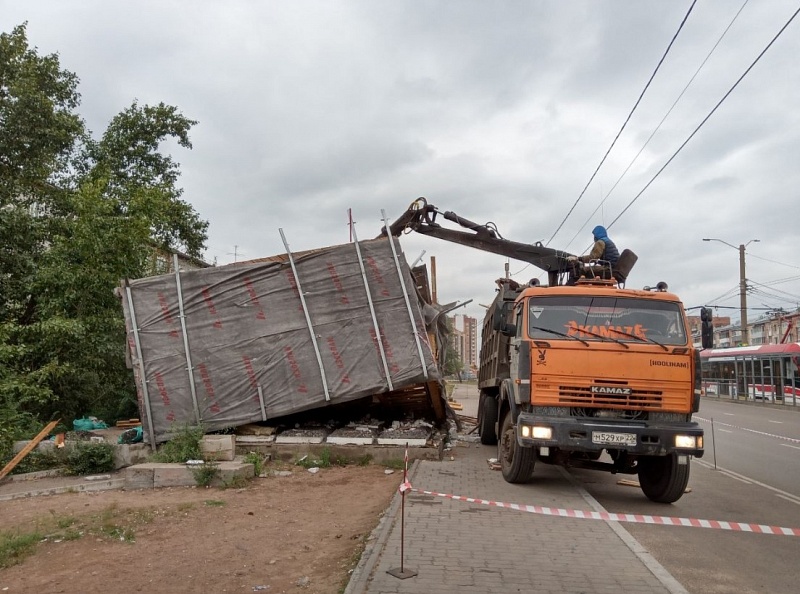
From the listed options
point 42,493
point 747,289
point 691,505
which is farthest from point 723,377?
point 42,493

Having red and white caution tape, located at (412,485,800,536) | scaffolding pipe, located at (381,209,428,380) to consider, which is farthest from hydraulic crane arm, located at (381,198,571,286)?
red and white caution tape, located at (412,485,800,536)

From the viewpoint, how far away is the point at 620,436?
22.1 ft

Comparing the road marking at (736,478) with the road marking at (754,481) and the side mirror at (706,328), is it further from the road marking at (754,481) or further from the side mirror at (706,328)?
the side mirror at (706,328)

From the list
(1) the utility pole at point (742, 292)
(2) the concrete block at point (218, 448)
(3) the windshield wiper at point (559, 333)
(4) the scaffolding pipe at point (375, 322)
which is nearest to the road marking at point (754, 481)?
(3) the windshield wiper at point (559, 333)

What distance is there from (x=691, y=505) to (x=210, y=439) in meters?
7.27

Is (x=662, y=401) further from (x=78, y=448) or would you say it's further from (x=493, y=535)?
(x=78, y=448)

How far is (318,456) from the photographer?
9.98m

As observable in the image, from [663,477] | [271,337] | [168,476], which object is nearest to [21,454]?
[168,476]

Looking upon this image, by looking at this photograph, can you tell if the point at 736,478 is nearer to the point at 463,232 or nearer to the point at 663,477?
the point at 663,477

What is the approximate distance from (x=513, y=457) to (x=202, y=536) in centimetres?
411

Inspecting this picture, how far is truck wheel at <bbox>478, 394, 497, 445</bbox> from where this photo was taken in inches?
483

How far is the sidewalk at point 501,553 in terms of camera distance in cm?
429

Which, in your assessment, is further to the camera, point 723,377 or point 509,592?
point 723,377

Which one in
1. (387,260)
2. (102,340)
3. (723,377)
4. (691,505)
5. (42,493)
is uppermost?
(387,260)
